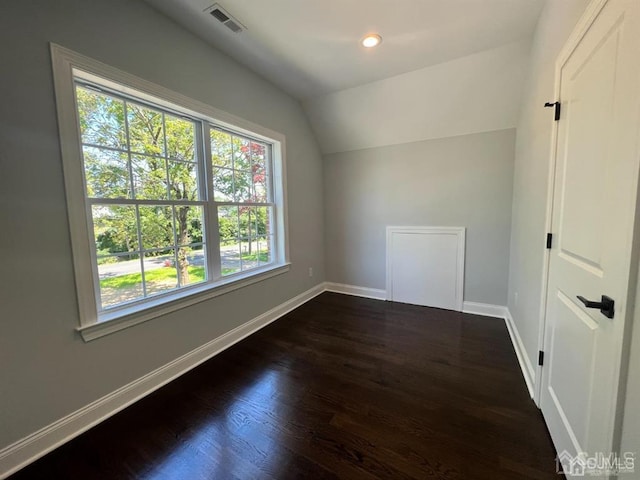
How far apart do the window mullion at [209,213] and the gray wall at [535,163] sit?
2537 millimetres

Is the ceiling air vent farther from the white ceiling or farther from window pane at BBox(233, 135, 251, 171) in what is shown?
window pane at BBox(233, 135, 251, 171)

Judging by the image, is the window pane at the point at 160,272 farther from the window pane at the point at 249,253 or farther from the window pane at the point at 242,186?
the window pane at the point at 242,186

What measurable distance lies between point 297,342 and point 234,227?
1357mm

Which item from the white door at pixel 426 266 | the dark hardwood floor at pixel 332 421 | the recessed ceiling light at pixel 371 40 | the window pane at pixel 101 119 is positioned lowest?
the dark hardwood floor at pixel 332 421

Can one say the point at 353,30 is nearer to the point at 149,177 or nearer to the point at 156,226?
the point at 149,177

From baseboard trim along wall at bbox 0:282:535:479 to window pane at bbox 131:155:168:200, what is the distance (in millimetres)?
1335

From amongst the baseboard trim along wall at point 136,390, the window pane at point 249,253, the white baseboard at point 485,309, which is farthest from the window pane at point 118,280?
the white baseboard at point 485,309

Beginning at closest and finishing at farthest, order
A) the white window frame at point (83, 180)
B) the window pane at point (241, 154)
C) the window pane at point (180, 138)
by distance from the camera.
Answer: the white window frame at point (83, 180), the window pane at point (180, 138), the window pane at point (241, 154)

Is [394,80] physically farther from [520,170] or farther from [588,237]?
[588,237]

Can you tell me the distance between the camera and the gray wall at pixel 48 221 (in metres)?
1.27

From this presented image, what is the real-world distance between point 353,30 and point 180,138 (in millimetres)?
1688

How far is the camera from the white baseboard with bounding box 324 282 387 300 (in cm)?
379

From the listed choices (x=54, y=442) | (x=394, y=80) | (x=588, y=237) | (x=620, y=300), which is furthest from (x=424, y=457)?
(x=394, y=80)

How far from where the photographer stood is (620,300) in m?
0.83
